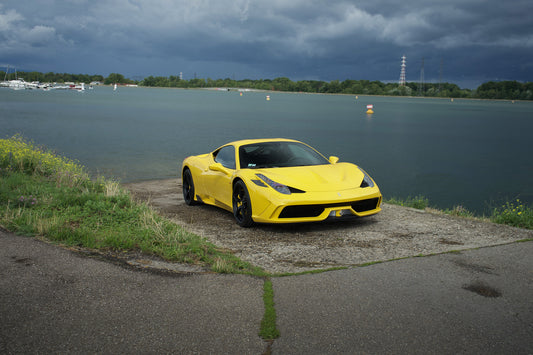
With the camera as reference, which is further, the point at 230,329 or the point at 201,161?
the point at 201,161

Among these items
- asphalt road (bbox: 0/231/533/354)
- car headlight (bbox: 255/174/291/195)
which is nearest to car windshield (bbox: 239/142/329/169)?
car headlight (bbox: 255/174/291/195)

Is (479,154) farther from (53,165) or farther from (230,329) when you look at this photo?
(230,329)

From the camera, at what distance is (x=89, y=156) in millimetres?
26406

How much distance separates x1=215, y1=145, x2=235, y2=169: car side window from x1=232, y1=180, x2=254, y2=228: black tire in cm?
56

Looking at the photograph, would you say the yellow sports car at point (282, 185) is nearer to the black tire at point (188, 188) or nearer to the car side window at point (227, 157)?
the car side window at point (227, 157)

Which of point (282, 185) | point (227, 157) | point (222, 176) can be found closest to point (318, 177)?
point (282, 185)

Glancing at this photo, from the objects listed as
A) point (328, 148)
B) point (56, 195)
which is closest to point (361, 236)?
point (56, 195)

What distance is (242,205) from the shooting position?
7062 millimetres

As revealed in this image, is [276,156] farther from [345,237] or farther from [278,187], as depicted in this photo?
[345,237]

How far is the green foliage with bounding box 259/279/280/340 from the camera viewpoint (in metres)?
3.50

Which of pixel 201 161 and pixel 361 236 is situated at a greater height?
pixel 201 161

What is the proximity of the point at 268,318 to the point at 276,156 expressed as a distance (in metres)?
4.34

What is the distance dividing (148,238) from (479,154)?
3325 cm

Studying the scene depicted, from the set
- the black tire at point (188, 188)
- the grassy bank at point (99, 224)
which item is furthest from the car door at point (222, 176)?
the grassy bank at point (99, 224)
